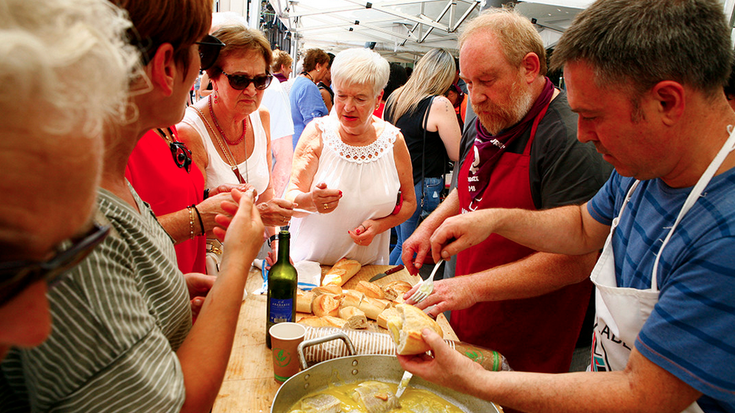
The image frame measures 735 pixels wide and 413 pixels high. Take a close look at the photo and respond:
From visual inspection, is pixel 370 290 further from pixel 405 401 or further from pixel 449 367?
pixel 449 367

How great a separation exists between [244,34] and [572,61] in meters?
1.91

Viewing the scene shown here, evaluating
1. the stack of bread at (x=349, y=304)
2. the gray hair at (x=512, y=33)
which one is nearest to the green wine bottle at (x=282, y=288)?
the stack of bread at (x=349, y=304)

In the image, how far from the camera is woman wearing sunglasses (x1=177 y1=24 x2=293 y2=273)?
248 centimetres

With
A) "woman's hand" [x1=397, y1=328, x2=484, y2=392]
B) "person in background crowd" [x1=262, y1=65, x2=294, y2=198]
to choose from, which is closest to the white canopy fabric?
"person in background crowd" [x1=262, y1=65, x2=294, y2=198]

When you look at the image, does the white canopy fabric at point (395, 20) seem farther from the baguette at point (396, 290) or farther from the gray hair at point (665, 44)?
the gray hair at point (665, 44)

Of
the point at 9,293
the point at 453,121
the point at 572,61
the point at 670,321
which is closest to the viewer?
the point at 9,293

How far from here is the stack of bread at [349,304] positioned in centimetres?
195

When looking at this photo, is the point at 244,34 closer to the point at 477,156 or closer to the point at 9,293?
the point at 477,156

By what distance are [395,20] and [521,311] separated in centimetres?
1106

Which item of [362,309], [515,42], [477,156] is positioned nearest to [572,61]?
[515,42]

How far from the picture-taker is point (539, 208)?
2.14m

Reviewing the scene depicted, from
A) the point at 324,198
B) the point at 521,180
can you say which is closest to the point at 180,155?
the point at 324,198

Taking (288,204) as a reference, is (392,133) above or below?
above

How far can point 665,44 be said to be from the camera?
1137mm
